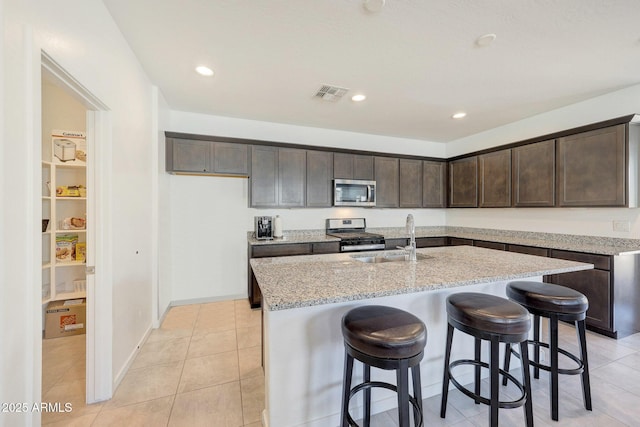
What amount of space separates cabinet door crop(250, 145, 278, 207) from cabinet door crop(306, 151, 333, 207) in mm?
511

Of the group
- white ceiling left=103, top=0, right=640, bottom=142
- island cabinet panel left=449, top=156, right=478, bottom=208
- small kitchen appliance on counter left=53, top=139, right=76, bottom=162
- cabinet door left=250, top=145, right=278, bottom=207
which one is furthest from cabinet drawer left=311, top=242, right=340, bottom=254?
small kitchen appliance on counter left=53, top=139, right=76, bottom=162

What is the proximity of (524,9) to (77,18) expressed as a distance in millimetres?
2717

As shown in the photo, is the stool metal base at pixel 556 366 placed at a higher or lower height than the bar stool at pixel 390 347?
lower

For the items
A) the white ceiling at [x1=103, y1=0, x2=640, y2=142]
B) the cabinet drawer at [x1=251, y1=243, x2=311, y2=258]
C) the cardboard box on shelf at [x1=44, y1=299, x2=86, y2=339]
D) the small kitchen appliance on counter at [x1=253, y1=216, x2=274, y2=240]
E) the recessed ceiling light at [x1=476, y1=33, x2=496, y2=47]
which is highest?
the white ceiling at [x1=103, y1=0, x2=640, y2=142]

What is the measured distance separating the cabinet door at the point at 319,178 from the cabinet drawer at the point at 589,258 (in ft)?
9.31

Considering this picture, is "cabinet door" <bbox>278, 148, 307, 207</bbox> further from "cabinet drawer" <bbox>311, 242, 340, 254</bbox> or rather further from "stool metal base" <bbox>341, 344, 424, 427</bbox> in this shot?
"stool metal base" <bbox>341, 344, 424, 427</bbox>

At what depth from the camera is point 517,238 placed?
3.78m

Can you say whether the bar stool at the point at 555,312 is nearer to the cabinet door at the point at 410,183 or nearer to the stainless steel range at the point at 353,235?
the stainless steel range at the point at 353,235

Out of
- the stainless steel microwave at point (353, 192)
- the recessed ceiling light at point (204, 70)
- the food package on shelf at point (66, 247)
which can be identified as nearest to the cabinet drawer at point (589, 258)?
the stainless steel microwave at point (353, 192)

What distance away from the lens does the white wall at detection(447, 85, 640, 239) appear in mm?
2832

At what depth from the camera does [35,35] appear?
1.14m

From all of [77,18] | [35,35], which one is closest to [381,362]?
[35,35]

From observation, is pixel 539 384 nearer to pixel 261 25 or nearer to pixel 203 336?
pixel 203 336

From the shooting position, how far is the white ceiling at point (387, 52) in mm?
1712
